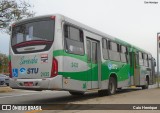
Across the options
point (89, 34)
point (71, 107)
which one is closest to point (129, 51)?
point (89, 34)

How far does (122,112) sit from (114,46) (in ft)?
29.2

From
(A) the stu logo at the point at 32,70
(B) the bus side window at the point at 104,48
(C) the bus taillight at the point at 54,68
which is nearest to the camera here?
(C) the bus taillight at the point at 54,68

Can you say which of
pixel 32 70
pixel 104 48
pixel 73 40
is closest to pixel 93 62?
pixel 104 48

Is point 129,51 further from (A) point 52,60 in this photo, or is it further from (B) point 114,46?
(A) point 52,60

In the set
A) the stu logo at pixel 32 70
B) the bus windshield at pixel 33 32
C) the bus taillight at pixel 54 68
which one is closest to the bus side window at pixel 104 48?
the bus windshield at pixel 33 32

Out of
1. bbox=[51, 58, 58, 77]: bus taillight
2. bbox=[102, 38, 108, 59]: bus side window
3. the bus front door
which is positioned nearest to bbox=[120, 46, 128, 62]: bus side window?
bbox=[102, 38, 108, 59]: bus side window

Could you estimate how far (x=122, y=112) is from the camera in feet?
36.7

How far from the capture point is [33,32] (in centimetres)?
1445

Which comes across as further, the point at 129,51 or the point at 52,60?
the point at 129,51

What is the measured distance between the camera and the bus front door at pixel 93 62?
52.6ft

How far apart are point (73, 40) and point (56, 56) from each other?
1.55 meters

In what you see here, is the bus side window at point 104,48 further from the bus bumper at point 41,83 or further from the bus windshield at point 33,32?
the bus bumper at point 41,83

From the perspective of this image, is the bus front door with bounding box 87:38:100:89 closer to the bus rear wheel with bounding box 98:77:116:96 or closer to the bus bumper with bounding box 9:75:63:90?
the bus rear wheel with bounding box 98:77:116:96

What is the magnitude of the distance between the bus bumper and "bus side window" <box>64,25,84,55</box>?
4.62 feet
